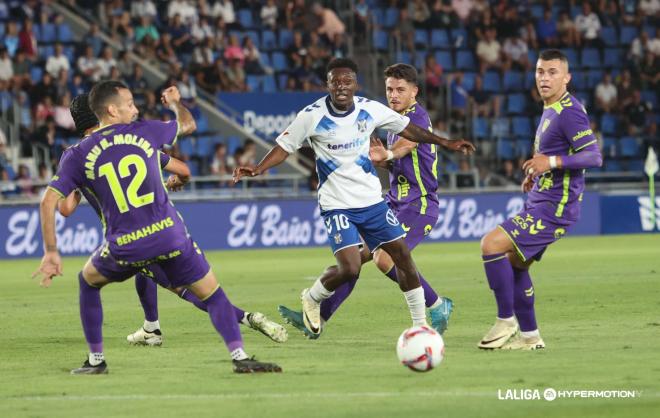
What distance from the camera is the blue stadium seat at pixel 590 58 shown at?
35406mm

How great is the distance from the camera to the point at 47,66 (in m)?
28.1

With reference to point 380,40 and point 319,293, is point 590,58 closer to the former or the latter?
point 380,40

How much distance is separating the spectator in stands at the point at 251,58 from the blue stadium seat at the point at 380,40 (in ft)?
12.4

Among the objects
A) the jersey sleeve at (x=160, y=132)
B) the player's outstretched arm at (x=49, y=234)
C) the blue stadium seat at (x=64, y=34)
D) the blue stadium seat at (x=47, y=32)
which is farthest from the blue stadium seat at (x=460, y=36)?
the player's outstretched arm at (x=49, y=234)

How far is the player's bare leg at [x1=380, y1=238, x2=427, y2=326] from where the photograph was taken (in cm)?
1083

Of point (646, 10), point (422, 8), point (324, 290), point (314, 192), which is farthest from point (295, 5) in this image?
point (324, 290)

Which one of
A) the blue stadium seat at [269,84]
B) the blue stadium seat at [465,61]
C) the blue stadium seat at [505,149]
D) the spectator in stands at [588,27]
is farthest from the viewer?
the spectator in stands at [588,27]

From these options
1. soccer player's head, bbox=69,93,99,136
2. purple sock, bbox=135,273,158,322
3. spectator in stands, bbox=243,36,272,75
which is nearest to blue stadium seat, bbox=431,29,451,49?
spectator in stands, bbox=243,36,272,75

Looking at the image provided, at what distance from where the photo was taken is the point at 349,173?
1080 cm

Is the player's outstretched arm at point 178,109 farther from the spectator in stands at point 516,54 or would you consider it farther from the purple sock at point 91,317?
the spectator in stands at point 516,54

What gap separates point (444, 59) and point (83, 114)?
79.8ft

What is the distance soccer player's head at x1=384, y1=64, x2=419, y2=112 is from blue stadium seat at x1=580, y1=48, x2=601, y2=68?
78.6 feet

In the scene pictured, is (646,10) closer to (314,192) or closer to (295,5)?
(295,5)

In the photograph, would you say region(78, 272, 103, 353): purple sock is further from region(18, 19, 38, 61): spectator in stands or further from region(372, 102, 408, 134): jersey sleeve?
region(18, 19, 38, 61): spectator in stands
